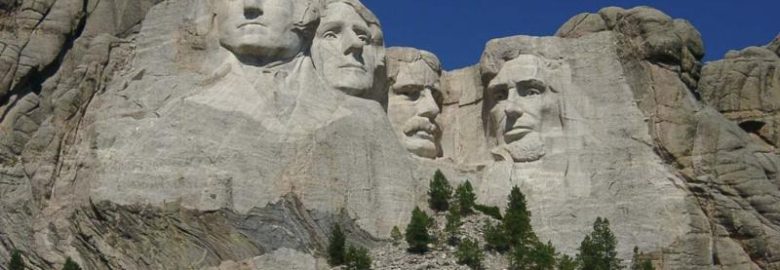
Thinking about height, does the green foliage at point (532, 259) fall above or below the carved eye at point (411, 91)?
below

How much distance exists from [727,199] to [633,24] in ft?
11.4

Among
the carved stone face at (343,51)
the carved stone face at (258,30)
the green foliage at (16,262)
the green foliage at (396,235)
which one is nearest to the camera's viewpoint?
the green foliage at (16,262)

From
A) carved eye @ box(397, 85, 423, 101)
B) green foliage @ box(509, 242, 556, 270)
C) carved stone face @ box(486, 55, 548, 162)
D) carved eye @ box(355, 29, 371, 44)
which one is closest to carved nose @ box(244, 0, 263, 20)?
carved eye @ box(355, 29, 371, 44)

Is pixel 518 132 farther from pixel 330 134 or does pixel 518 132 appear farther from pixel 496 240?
pixel 330 134

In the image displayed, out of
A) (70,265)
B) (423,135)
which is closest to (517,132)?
(423,135)

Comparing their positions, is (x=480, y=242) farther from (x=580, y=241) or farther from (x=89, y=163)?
(x=89, y=163)

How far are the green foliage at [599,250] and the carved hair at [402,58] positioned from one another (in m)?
4.72

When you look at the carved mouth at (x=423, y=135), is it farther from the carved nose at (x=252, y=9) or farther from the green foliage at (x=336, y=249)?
the green foliage at (x=336, y=249)

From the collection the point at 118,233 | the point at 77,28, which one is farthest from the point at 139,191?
the point at 77,28

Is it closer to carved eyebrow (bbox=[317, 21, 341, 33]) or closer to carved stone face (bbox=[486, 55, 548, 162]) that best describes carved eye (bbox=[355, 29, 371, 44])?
carved eyebrow (bbox=[317, 21, 341, 33])

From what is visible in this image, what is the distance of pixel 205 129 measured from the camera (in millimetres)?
37125

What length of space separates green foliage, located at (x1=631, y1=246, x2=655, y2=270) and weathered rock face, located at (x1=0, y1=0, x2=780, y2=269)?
0.25m

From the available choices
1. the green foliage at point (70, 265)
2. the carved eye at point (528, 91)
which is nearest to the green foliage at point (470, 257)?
the carved eye at point (528, 91)

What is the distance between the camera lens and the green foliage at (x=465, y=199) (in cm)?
3825
